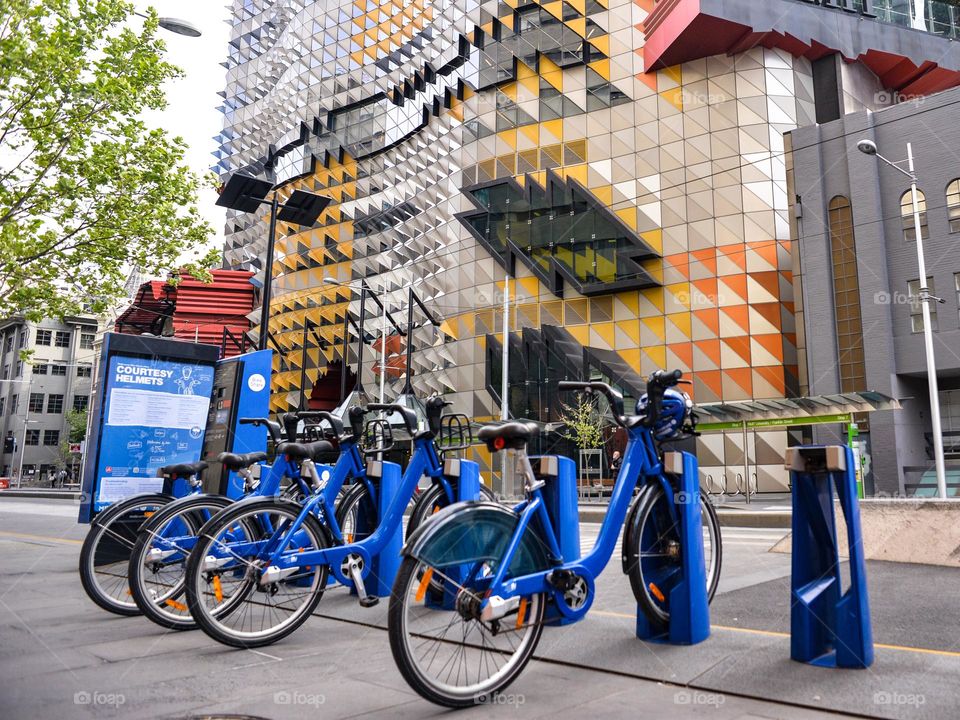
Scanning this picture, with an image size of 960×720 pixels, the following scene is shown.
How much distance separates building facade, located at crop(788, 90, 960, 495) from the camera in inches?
1101

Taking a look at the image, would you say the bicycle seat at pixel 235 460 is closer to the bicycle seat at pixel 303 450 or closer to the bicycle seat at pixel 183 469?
the bicycle seat at pixel 303 450

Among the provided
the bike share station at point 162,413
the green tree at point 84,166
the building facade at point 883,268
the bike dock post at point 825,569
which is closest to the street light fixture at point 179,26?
the green tree at point 84,166

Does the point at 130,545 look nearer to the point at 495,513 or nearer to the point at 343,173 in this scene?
the point at 495,513

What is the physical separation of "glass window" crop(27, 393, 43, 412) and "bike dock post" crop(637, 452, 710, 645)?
101 metres

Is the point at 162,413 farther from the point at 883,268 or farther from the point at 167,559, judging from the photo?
the point at 883,268

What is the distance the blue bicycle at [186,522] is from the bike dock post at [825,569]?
3.13 metres

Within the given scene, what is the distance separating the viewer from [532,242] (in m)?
40.9

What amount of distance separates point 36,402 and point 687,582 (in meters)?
102

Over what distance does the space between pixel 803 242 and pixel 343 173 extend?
112 ft

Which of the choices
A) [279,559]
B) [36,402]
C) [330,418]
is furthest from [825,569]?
[36,402]

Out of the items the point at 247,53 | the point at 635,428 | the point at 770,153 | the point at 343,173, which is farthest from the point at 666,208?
the point at 247,53

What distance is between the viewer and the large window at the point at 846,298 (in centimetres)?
2995

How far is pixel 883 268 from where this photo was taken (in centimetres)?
2947

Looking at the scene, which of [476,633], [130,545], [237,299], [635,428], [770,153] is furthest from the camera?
[237,299]
